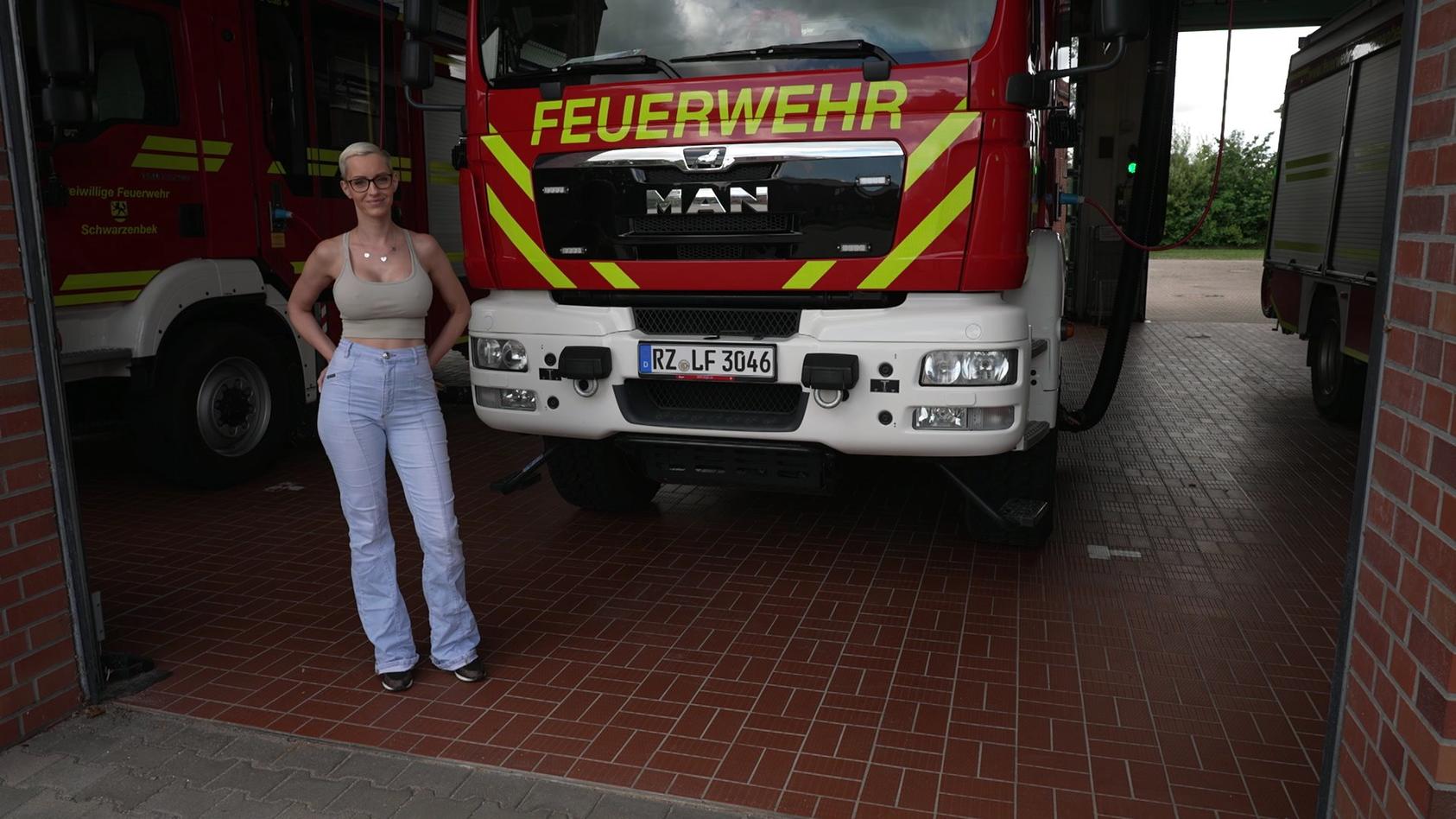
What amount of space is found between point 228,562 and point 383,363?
83.7 inches

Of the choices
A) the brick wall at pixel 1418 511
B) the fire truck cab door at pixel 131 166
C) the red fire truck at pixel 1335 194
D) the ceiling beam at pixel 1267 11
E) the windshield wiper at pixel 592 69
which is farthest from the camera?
the ceiling beam at pixel 1267 11

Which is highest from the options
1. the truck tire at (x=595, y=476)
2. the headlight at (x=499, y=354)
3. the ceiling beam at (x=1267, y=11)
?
the ceiling beam at (x=1267, y=11)

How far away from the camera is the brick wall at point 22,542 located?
326cm

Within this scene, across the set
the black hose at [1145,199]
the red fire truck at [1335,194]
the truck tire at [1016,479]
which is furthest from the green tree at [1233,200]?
the truck tire at [1016,479]

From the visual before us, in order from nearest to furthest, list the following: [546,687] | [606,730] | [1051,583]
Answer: [606,730] < [546,687] < [1051,583]

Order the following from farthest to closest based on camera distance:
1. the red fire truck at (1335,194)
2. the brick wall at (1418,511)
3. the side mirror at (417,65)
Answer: the red fire truck at (1335,194) < the side mirror at (417,65) < the brick wall at (1418,511)

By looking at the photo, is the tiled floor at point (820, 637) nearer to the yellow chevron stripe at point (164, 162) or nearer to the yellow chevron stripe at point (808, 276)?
the yellow chevron stripe at point (808, 276)

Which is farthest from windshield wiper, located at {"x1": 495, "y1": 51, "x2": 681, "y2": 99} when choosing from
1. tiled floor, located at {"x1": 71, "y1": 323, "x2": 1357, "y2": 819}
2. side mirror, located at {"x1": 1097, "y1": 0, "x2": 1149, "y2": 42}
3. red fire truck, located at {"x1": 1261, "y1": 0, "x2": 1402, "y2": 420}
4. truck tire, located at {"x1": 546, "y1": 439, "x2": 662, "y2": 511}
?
red fire truck, located at {"x1": 1261, "y1": 0, "x2": 1402, "y2": 420}

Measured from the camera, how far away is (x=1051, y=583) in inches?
188

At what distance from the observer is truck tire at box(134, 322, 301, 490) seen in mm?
6121

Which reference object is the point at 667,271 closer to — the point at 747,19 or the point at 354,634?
the point at 747,19

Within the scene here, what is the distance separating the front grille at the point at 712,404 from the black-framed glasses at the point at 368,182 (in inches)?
52.5

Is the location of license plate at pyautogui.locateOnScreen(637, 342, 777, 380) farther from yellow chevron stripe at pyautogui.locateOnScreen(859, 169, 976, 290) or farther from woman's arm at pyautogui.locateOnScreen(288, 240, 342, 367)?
woman's arm at pyautogui.locateOnScreen(288, 240, 342, 367)

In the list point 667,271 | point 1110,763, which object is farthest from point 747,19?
point 1110,763
